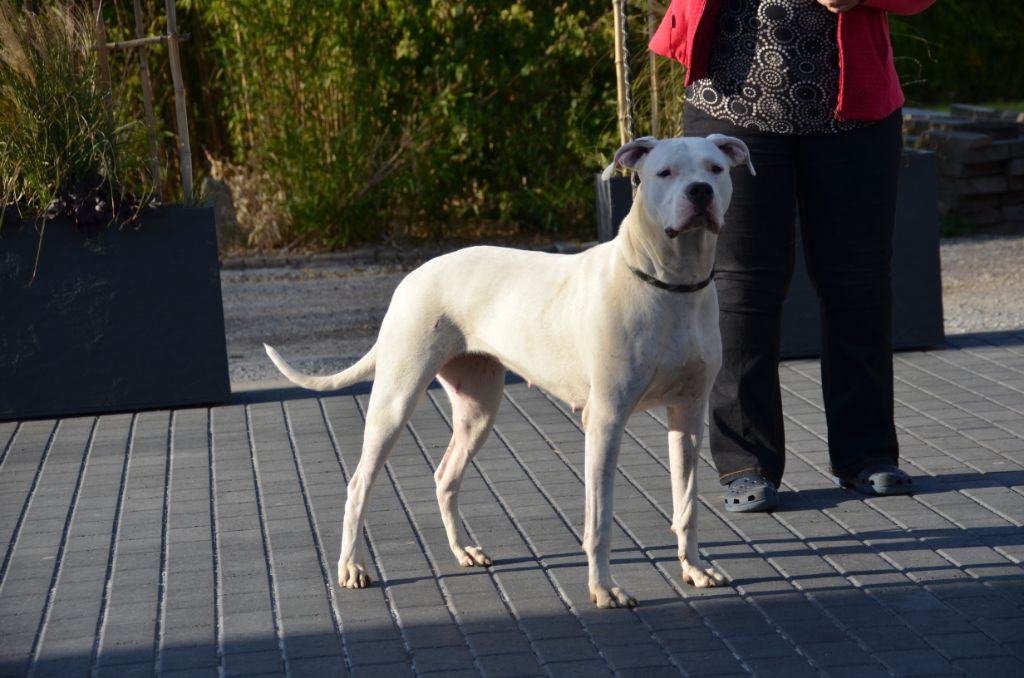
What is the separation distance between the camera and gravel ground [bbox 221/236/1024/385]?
844 centimetres

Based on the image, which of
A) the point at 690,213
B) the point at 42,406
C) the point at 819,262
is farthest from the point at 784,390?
the point at 42,406

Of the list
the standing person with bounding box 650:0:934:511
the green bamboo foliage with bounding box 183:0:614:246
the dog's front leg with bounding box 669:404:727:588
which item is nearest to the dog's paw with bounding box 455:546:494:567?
the dog's front leg with bounding box 669:404:727:588

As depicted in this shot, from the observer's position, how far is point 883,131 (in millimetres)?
5059

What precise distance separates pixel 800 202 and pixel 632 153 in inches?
52.3

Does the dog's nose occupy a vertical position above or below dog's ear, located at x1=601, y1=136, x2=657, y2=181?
below

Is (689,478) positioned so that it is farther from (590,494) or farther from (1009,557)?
(1009,557)

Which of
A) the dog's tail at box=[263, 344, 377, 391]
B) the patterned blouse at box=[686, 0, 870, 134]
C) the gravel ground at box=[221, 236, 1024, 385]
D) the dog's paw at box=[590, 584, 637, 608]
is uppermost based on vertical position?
the patterned blouse at box=[686, 0, 870, 134]

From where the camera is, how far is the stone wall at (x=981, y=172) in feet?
40.3

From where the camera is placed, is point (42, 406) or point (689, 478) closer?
point (689, 478)

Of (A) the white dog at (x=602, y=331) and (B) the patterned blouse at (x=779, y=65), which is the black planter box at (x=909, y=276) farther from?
(A) the white dog at (x=602, y=331)

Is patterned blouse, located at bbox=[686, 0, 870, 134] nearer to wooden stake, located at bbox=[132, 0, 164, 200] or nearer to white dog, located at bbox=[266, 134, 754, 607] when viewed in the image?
white dog, located at bbox=[266, 134, 754, 607]

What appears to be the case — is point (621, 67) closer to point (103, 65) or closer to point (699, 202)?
point (103, 65)

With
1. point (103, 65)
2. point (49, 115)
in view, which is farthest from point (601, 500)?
point (103, 65)

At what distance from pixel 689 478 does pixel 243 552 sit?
1.61 m
